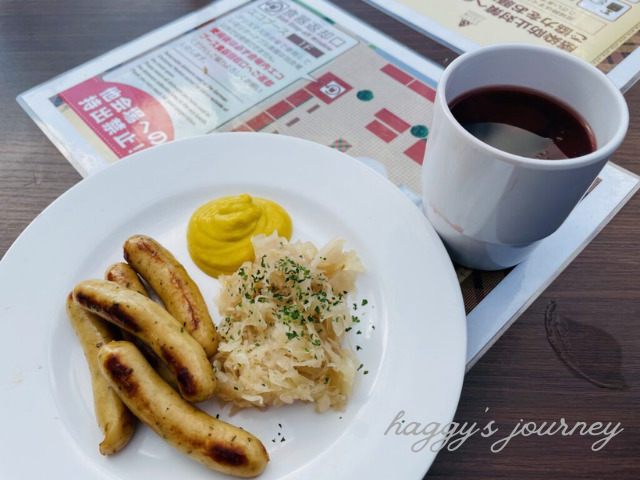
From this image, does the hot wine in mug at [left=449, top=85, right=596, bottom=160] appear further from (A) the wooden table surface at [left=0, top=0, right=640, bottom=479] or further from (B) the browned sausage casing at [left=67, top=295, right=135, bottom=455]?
(B) the browned sausage casing at [left=67, top=295, right=135, bottom=455]

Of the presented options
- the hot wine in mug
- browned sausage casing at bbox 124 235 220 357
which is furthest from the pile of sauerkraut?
the hot wine in mug

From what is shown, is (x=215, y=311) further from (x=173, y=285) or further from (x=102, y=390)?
(x=102, y=390)

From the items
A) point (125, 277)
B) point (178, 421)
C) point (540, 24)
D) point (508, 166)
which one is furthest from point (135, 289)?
point (540, 24)

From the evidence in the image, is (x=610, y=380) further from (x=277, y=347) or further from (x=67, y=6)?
(x=67, y=6)

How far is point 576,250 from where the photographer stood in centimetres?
127

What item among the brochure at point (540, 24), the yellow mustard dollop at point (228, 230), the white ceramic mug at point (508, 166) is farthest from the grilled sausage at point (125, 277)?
the brochure at point (540, 24)

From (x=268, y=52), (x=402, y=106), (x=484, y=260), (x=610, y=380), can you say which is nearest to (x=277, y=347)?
(x=484, y=260)

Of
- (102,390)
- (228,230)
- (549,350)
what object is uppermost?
(549,350)

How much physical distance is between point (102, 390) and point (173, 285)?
10.1 inches

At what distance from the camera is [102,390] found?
1009mm

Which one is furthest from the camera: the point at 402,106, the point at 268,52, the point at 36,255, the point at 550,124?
the point at 268,52

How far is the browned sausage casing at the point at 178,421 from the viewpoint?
2.98 ft

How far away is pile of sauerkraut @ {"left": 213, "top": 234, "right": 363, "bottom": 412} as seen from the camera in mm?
1022

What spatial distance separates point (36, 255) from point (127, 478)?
56 cm
